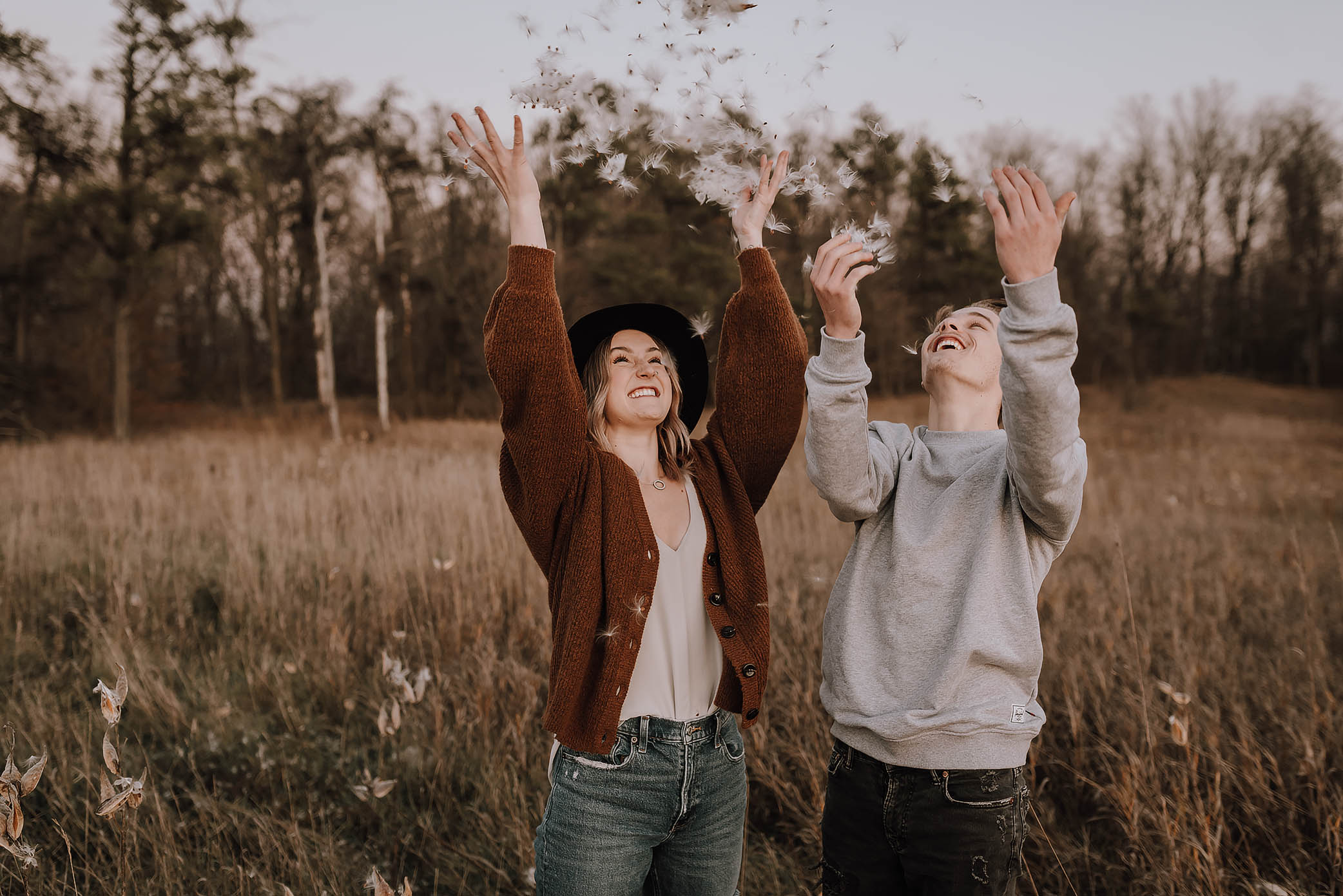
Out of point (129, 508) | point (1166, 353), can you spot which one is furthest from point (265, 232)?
point (1166, 353)

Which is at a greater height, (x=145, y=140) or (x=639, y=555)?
(x=145, y=140)

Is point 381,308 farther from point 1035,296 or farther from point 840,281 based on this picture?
point 1035,296

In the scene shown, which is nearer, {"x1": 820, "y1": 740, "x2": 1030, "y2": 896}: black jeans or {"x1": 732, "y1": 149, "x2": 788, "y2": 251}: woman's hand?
{"x1": 820, "y1": 740, "x2": 1030, "y2": 896}: black jeans

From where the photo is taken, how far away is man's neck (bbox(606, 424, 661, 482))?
1.99 metres

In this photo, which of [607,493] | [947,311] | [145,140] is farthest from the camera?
[145,140]

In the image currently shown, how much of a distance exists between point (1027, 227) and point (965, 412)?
566mm

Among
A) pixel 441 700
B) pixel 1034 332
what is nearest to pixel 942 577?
pixel 1034 332

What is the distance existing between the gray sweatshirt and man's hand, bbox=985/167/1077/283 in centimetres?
17

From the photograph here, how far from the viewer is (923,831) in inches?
63.7

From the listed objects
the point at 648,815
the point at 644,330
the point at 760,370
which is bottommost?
the point at 648,815

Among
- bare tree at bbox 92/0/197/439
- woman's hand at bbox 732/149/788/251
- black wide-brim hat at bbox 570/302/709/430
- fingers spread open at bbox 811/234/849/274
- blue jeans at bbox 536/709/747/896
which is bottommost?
blue jeans at bbox 536/709/747/896

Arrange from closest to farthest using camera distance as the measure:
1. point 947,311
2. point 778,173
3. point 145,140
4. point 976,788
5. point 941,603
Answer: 1. point 976,788
2. point 941,603
3. point 778,173
4. point 947,311
5. point 145,140

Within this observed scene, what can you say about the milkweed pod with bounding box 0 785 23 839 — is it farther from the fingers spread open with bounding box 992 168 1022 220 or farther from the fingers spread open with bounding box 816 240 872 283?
the fingers spread open with bounding box 992 168 1022 220

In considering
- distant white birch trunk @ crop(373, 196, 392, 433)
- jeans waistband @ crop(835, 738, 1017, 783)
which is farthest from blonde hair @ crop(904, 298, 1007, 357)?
distant white birch trunk @ crop(373, 196, 392, 433)
